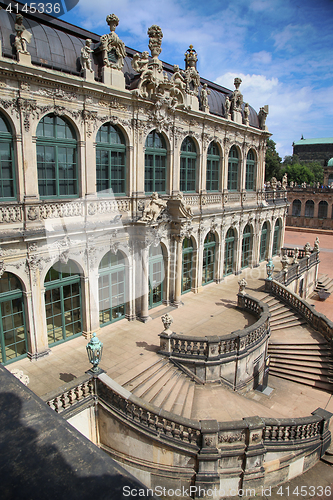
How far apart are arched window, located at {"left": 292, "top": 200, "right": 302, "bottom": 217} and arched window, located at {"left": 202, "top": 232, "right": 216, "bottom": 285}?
5263cm

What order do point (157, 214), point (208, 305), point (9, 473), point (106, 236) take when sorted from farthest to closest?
point (208, 305)
point (157, 214)
point (106, 236)
point (9, 473)

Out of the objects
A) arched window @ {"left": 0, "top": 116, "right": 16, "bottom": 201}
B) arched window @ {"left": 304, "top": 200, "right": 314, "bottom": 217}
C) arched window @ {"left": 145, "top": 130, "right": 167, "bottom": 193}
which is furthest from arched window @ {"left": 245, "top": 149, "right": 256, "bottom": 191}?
arched window @ {"left": 304, "top": 200, "right": 314, "bottom": 217}

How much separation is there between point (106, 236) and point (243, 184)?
1628 cm

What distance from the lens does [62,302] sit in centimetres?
1684

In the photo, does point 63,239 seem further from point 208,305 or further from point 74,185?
point 208,305

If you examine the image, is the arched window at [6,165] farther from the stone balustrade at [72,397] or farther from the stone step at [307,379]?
the stone step at [307,379]

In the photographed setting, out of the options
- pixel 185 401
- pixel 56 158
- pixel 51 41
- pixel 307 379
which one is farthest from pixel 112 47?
pixel 307 379

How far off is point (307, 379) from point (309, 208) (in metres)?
59.2

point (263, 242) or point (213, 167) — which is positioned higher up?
point (213, 167)

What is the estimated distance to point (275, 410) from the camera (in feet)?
54.9

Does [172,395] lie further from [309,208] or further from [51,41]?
[309,208]

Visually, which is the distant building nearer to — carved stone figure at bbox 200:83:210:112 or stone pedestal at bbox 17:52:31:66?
carved stone figure at bbox 200:83:210:112

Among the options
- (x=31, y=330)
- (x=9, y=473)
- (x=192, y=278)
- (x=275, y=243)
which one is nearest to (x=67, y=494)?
(x=9, y=473)

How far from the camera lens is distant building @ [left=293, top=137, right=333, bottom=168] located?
423 ft
